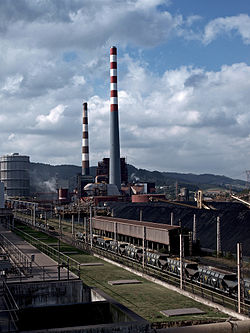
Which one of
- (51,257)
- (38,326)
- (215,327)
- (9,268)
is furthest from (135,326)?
(51,257)

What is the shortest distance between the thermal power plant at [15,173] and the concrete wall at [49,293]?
4420 inches

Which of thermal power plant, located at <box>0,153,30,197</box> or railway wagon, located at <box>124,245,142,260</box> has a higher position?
thermal power plant, located at <box>0,153,30,197</box>

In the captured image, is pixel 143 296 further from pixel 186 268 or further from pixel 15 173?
pixel 15 173

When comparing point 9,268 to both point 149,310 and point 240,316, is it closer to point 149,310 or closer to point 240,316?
point 149,310

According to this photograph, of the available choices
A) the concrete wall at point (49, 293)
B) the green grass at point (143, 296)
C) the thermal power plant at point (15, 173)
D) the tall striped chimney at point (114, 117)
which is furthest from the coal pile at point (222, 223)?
the thermal power plant at point (15, 173)

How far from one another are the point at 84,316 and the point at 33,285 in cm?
445

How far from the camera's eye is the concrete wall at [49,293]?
23.9 m

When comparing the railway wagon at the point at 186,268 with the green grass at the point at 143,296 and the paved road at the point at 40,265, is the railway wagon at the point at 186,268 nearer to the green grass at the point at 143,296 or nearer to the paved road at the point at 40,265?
the green grass at the point at 143,296

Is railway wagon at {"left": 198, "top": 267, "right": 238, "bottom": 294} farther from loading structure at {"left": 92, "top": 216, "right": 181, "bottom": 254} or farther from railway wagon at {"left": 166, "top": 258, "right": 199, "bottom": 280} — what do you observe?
loading structure at {"left": 92, "top": 216, "right": 181, "bottom": 254}

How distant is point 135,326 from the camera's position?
16.6m

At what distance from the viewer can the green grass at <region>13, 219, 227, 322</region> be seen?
21984mm

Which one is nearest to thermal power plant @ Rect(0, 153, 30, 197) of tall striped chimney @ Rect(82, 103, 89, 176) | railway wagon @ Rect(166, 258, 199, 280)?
tall striped chimney @ Rect(82, 103, 89, 176)

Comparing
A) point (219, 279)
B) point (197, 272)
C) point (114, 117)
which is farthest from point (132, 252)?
point (114, 117)

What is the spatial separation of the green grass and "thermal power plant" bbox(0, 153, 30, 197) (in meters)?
102
